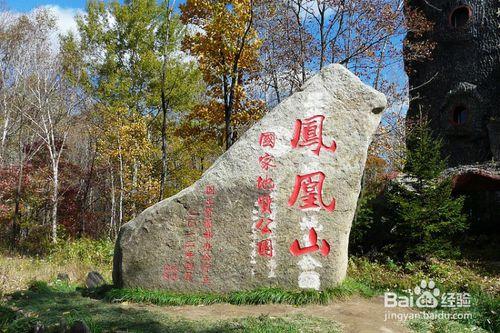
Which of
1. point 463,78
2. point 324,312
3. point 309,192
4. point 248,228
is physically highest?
point 463,78

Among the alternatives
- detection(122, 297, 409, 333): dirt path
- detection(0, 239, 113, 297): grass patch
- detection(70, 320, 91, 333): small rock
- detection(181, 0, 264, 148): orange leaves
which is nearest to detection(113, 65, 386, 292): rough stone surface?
detection(122, 297, 409, 333): dirt path

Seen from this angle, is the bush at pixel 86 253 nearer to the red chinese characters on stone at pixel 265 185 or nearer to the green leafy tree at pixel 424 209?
the red chinese characters on stone at pixel 265 185

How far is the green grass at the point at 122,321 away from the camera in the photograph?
4.73 m

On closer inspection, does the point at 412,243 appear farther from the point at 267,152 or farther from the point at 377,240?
the point at 267,152

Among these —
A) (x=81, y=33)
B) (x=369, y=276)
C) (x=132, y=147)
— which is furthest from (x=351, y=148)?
(x=81, y=33)

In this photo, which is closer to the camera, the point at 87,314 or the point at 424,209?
the point at 87,314

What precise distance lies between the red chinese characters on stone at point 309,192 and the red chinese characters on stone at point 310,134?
427 mm

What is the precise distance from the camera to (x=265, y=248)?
20.6 ft

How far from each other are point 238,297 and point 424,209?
4502 millimetres

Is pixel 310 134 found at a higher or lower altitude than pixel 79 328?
higher

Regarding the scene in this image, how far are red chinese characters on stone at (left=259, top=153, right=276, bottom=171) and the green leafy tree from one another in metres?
3.51

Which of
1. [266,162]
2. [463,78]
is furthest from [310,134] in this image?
[463,78]

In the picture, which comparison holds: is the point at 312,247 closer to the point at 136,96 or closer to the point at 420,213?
the point at 420,213

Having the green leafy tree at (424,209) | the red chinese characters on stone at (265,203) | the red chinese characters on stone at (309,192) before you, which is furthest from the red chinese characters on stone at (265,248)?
the green leafy tree at (424,209)
